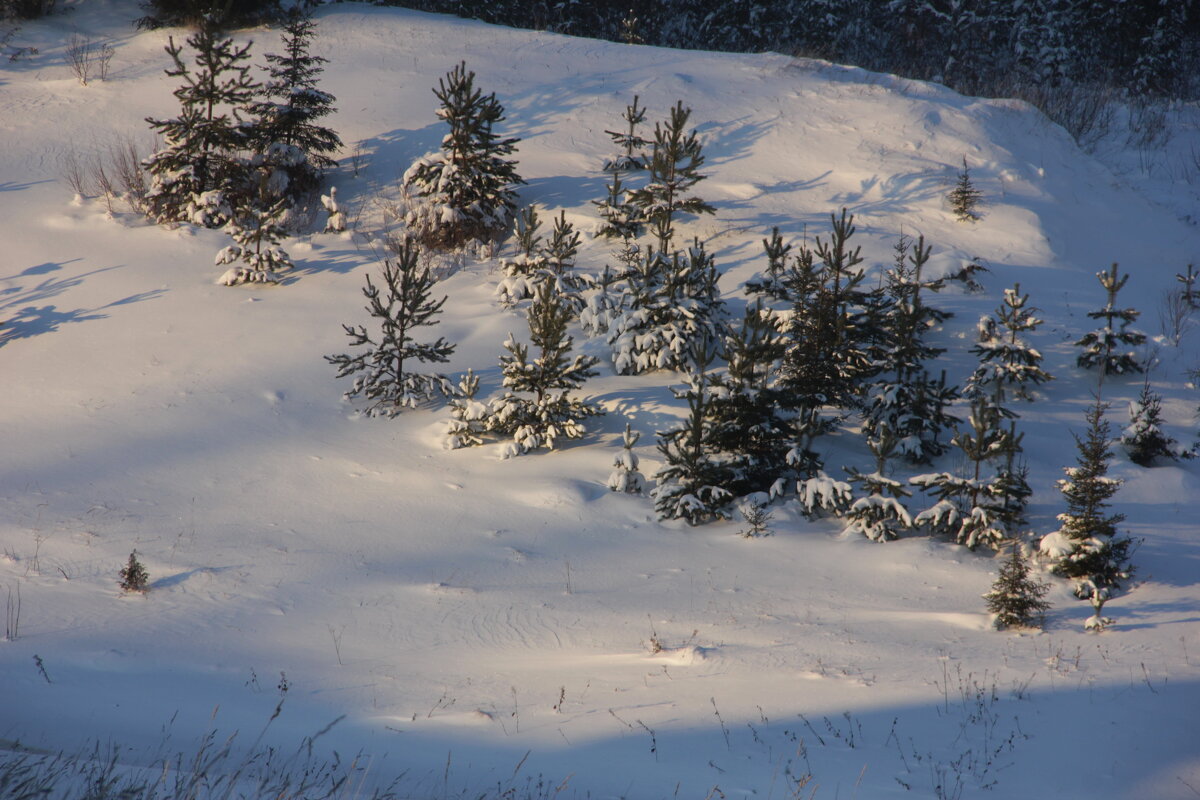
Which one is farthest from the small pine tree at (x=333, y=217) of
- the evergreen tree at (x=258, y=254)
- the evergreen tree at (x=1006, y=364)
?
the evergreen tree at (x=1006, y=364)

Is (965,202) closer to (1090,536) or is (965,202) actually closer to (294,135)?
(1090,536)

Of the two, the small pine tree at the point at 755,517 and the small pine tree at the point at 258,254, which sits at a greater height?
the small pine tree at the point at 258,254

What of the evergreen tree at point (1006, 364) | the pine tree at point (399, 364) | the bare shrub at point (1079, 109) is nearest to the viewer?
the pine tree at point (399, 364)

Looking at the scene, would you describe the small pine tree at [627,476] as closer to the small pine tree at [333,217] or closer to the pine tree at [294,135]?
the small pine tree at [333,217]

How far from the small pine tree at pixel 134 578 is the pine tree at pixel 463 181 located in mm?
8687

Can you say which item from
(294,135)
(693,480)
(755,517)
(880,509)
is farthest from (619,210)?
(880,509)

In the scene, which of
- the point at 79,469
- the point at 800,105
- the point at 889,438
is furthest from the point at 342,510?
the point at 800,105

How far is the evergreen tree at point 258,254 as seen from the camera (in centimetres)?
1269

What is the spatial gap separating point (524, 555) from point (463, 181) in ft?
27.4

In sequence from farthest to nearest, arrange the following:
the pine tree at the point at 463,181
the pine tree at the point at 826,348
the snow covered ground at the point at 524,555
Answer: the pine tree at the point at 463,181, the pine tree at the point at 826,348, the snow covered ground at the point at 524,555

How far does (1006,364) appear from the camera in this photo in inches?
403

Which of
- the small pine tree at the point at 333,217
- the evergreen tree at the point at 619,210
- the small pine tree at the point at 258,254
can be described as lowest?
the small pine tree at the point at 258,254

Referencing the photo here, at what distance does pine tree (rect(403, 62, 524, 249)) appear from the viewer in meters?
13.7

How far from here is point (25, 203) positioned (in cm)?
1414
